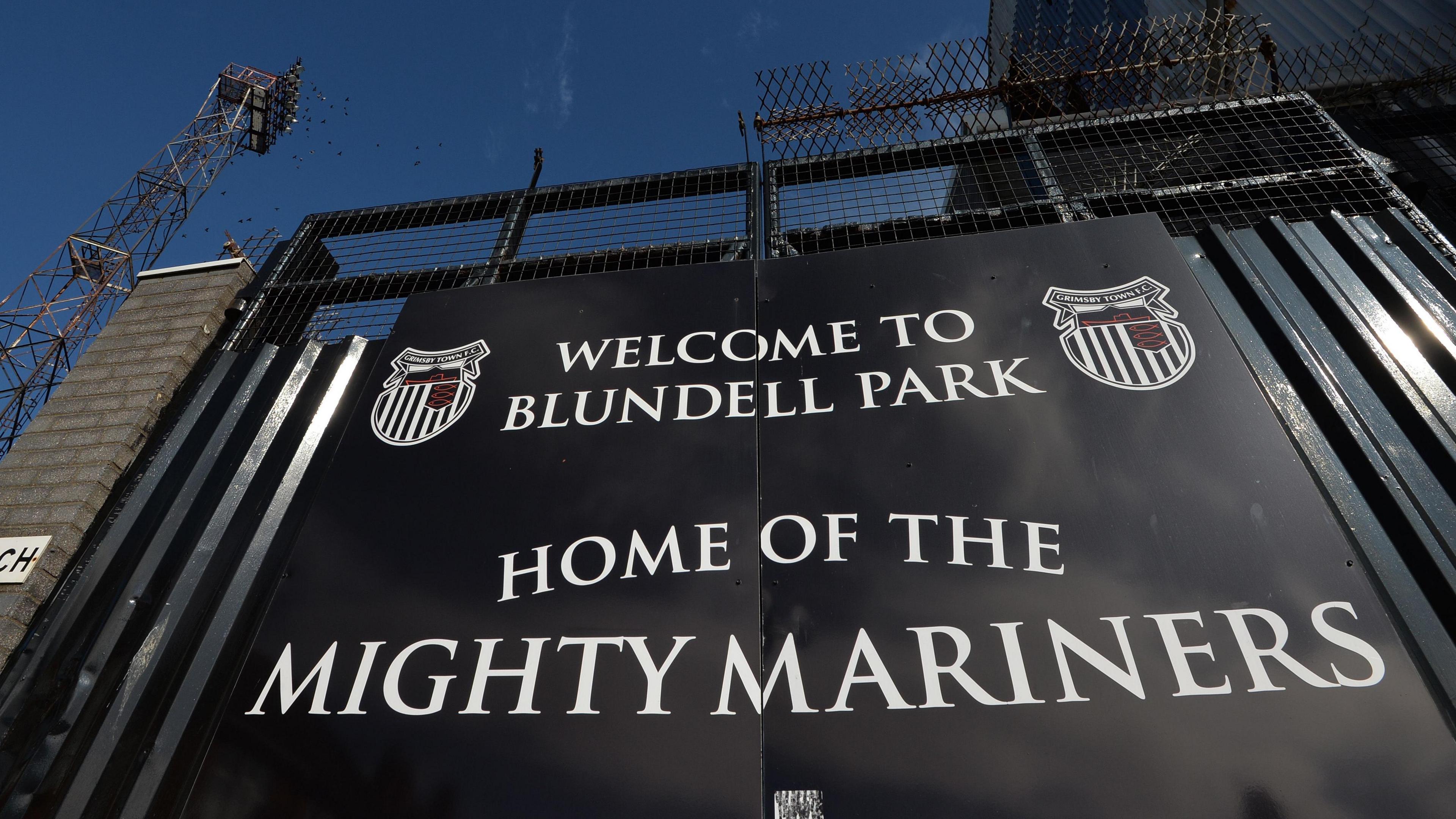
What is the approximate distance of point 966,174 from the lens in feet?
15.8

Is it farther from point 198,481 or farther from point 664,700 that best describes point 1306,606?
point 198,481

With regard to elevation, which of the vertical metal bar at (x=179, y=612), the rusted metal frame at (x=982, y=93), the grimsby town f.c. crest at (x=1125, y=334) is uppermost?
the rusted metal frame at (x=982, y=93)

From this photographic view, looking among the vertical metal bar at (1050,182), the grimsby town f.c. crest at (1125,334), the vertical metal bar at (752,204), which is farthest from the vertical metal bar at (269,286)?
the vertical metal bar at (1050,182)

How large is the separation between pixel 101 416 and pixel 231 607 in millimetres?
1793

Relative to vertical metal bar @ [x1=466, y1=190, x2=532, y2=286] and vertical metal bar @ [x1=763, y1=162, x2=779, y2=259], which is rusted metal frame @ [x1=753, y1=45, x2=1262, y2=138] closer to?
vertical metal bar @ [x1=763, y1=162, x2=779, y2=259]

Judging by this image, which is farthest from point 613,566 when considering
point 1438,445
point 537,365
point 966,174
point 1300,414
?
point 966,174

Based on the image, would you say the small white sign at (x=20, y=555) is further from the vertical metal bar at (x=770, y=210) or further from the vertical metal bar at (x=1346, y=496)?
the vertical metal bar at (x=1346, y=496)

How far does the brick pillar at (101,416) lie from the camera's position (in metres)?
3.55

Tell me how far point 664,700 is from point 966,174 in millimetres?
3750

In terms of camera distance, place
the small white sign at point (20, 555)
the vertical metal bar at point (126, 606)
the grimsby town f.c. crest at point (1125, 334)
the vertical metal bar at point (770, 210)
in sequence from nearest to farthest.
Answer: the vertical metal bar at point (126, 606) → the grimsby town f.c. crest at point (1125, 334) → the small white sign at point (20, 555) → the vertical metal bar at point (770, 210)

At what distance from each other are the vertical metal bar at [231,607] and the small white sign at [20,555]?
1.07m

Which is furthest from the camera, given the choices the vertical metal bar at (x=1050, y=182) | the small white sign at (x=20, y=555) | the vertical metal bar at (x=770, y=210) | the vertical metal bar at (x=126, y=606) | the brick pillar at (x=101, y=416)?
the vertical metal bar at (x=770, y=210)

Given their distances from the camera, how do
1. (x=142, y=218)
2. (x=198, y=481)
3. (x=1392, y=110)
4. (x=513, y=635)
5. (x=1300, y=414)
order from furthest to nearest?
(x=142, y=218) < (x=1392, y=110) < (x=198, y=481) < (x=1300, y=414) < (x=513, y=635)

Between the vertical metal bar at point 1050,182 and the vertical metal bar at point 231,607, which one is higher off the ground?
the vertical metal bar at point 1050,182
